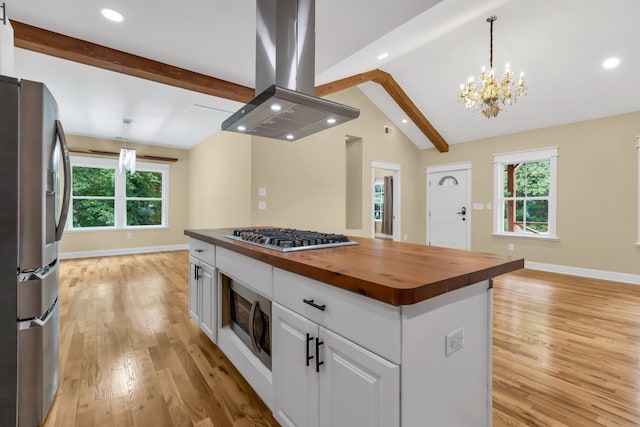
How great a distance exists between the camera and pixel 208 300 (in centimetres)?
221

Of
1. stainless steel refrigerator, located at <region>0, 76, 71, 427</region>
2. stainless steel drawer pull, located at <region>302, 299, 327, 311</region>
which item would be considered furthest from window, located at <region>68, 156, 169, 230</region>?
stainless steel drawer pull, located at <region>302, 299, 327, 311</region>

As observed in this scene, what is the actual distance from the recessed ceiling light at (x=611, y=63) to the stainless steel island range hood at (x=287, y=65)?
4261 millimetres

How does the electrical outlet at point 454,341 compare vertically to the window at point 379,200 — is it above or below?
below

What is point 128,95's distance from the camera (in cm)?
388

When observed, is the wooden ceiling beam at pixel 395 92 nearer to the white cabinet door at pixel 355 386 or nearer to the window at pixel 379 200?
the window at pixel 379 200

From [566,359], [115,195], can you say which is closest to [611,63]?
[566,359]

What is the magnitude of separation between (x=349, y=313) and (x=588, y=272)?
18.4 ft

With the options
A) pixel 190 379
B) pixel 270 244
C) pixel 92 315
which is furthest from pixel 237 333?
pixel 92 315

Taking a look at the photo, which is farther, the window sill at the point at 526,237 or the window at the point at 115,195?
the window at the point at 115,195

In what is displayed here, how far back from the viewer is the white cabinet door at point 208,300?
213cm

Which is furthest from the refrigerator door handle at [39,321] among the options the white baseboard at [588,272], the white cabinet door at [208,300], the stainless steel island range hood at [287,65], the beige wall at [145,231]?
the white baseboard at [588,272]

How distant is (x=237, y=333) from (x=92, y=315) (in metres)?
1.97

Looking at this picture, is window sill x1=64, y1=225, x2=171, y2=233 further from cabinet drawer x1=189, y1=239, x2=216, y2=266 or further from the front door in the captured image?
the front door

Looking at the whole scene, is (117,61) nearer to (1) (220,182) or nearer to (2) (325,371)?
(1) (220,182)
